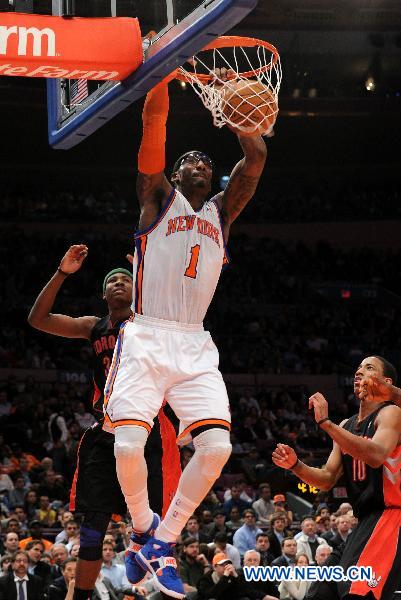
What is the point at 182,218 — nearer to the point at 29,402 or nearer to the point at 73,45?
the point at 73,45

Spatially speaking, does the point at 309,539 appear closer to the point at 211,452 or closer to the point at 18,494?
the point at 18,494

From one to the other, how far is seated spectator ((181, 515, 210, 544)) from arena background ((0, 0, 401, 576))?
21.2 ft

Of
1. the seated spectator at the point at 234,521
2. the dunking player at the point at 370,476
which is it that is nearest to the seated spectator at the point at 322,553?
the seated spectator at the point at 234,521

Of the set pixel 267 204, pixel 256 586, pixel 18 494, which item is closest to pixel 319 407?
pixel 256 586

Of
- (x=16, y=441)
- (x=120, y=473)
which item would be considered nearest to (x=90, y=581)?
(x=120, y=473)

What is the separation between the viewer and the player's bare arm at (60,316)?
655 cm

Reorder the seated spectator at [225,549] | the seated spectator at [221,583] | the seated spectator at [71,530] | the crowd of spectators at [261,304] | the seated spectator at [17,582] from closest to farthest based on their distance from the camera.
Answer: the seated spectator at [17,582] → the seated spectator at [221,583] → the seated spectator at [71,530] → the seated spectator at [225,549] → the crowd of spectators at [261,304]

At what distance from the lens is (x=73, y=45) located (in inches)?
232

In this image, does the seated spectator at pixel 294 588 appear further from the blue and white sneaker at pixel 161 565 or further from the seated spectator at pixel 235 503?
the blue and white sneaker at pixel 161 565

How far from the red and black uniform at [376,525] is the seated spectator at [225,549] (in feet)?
20.4

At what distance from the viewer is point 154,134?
5742mm

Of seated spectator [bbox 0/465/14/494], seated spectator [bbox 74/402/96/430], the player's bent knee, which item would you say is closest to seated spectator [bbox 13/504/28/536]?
seated spectator [bbox 0/465/14/494]

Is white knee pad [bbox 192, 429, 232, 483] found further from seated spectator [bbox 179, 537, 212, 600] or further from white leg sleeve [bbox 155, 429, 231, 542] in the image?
seated spectator [bbox 179, 537, 212, 600]

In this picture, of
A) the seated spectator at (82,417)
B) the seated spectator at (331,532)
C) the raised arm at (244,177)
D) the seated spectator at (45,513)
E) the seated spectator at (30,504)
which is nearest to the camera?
the raised arm at (244,177)
